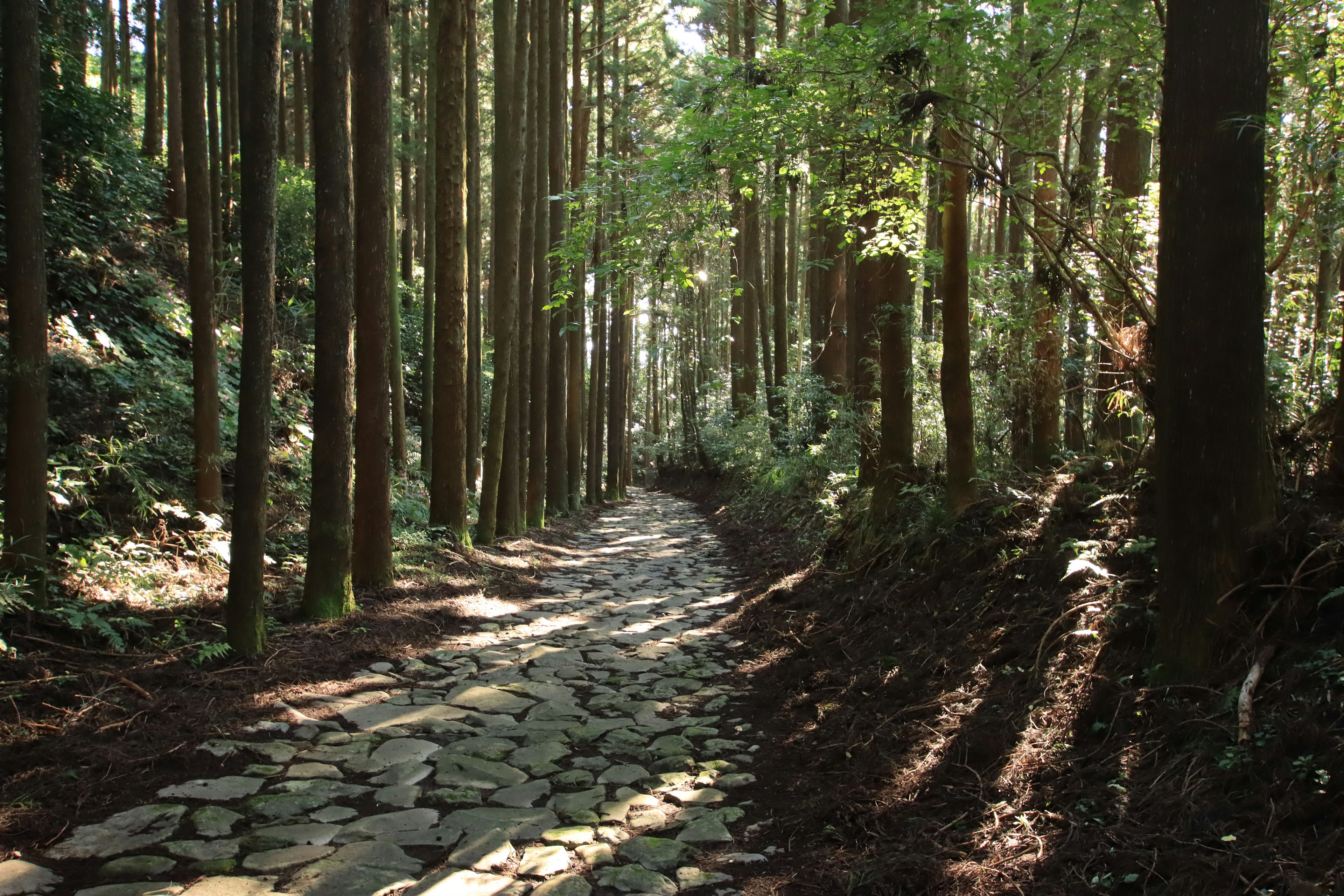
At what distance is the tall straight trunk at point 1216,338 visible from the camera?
3807mm

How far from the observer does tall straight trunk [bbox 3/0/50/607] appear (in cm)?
559

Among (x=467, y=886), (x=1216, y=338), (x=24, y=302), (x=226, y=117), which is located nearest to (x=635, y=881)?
(x=467, y=886)

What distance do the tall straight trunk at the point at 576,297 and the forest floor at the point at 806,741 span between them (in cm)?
1248

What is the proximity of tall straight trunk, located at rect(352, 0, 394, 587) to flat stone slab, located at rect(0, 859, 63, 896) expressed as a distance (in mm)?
5052

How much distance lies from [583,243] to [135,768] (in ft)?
20.3

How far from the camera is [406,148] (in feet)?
64.7

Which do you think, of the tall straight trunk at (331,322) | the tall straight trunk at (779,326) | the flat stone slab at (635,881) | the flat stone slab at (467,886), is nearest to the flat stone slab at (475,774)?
the flat stone slab at (467,886)

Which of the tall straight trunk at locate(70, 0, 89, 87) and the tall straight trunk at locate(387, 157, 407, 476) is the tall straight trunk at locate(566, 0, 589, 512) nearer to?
the tall straight trunk at locate(387, 157, 407, 476)

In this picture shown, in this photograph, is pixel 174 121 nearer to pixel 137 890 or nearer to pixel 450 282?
pixel 450 282

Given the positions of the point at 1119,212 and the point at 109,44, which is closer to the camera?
the point at 1119,212

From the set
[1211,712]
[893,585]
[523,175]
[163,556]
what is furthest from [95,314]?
[1211,712]

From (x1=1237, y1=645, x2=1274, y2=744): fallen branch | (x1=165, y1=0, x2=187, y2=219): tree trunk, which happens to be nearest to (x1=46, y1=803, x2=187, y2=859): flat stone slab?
(x1=1237, y1=645, x2=1274, y2=744): fallen branch

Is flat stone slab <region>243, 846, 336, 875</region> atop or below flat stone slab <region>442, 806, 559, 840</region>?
atop

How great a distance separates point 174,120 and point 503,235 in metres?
5.46
